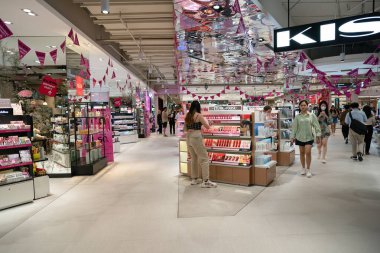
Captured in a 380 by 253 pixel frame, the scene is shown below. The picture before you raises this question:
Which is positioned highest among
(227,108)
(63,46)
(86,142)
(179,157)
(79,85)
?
(63,46)

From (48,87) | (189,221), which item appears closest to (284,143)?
(189,221)

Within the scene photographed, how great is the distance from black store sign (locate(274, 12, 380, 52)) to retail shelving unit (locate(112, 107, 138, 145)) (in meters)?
10.2

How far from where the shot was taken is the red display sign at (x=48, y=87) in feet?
20.8

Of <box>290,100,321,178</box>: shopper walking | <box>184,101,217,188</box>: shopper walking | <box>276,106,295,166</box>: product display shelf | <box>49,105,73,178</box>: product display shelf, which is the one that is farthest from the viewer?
<box>276,106,295,166</box>: product display shelf

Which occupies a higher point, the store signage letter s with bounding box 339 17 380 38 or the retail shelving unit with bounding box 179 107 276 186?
the store signage letter s with bounding box 339 17 380 38

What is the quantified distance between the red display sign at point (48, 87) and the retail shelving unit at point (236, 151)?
11.9 ft

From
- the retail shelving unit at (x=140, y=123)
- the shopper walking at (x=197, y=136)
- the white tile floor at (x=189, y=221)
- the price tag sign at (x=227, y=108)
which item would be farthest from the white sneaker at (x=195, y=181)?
the retail shelving unit at (x=140, y=123)

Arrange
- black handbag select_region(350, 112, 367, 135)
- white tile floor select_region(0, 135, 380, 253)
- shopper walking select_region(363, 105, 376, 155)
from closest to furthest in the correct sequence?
1. white tile floor select_region(0, 135, 380, 253)
2. black handbag select_region(350, 112, 367, 135)
3. shopper walking select_region(363, 105, 376, 155)

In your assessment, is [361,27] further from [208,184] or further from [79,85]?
[79,85]

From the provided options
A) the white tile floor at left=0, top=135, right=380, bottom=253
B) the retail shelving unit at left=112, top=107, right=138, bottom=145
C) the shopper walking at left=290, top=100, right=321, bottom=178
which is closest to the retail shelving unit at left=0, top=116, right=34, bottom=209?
the white tile floor at left=0, top=135, right=380, bottom=253

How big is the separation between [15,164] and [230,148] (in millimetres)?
3828

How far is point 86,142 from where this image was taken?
23.8 ft

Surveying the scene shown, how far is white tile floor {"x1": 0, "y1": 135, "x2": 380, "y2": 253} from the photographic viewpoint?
3086 mm

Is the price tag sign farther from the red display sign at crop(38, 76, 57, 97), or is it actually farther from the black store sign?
the red display sign at crop(38, 76, 57, 97)
